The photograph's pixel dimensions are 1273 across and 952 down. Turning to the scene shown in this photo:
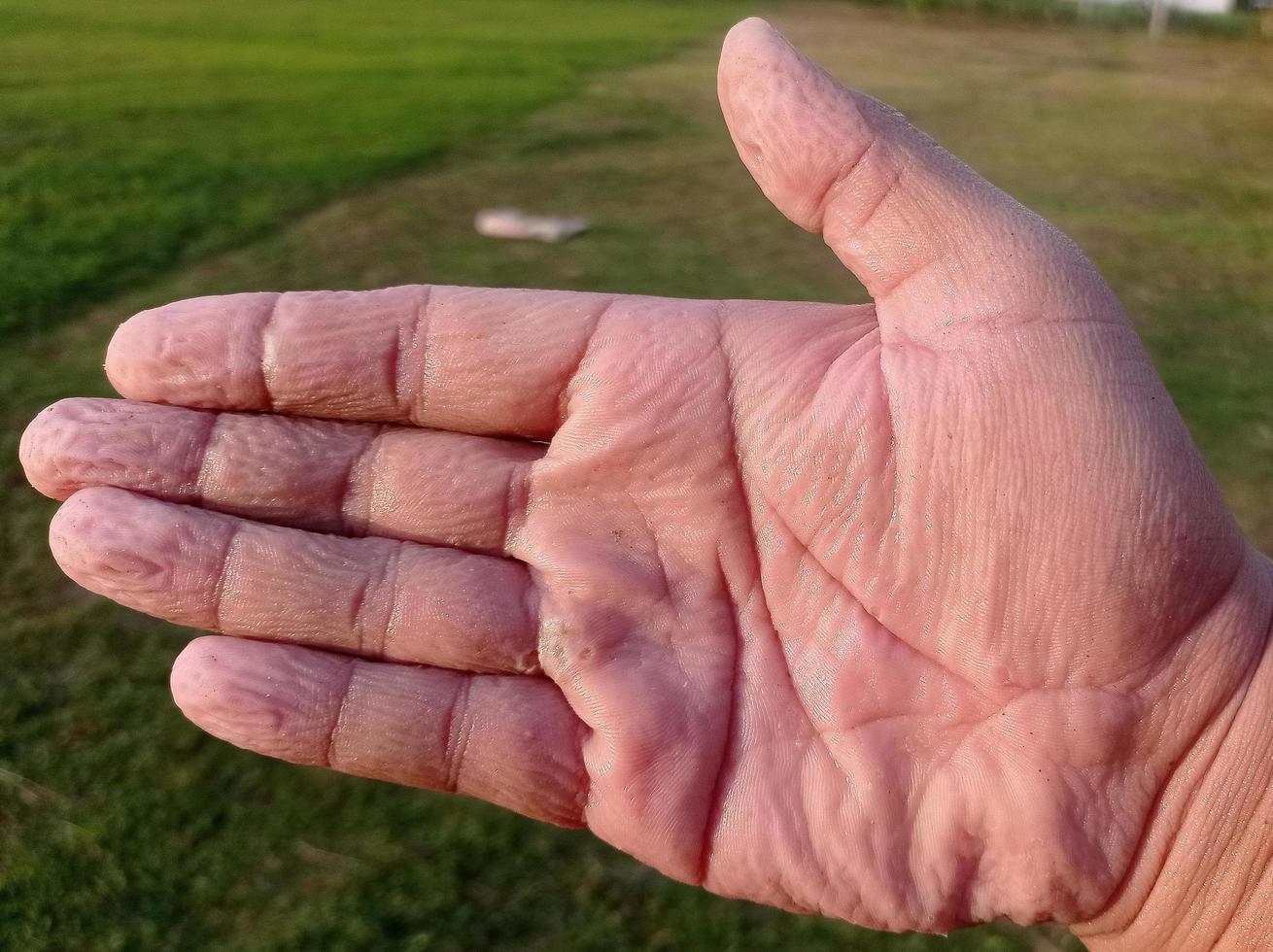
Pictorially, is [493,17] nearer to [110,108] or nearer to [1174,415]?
[110,108]

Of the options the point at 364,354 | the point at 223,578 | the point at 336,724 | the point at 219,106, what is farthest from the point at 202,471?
the point at 219,106

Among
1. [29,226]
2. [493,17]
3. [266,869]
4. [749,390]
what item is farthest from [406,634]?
[493,17]

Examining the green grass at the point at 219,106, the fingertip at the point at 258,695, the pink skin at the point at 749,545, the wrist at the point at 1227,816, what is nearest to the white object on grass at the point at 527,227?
the green grass at the point at 219,106

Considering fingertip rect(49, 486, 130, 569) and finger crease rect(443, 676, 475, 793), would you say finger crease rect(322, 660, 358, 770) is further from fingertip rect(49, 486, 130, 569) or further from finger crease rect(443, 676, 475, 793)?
fingertip rect(49, 486, 130, 569)

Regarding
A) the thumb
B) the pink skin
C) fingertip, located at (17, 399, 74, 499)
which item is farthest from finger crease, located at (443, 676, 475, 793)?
the thumb

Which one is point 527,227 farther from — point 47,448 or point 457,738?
point 457,738

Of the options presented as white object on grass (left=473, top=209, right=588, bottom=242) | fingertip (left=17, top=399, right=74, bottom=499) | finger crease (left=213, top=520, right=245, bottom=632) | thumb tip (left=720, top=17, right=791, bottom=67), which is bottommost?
white object on grass (left=473, top=209, right=588, bottom=242)
